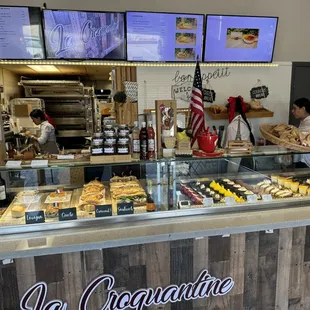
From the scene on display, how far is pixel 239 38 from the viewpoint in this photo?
12.2 feet

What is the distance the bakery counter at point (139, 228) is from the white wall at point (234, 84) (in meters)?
2.32

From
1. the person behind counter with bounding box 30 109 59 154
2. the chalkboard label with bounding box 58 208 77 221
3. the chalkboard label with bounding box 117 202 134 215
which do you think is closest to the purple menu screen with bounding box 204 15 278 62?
the person behind counter with bounding box 30 109 59 154

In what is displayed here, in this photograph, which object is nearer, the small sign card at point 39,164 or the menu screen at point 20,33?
the small sign card at point 39,164

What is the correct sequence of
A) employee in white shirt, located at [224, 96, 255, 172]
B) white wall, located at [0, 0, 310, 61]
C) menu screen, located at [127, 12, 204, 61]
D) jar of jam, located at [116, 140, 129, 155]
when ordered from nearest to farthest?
jar of jam, located at [116, 140, 129, 155] < menu screen, located at [127, 12, 204, 61] < white wall, located at [0, 0, 310, 61] < employee in white shirt, located at [224, 96, 255, 172]

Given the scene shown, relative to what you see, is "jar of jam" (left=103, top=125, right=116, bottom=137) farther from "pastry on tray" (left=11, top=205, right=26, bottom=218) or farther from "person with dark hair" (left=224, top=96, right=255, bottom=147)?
"person with dark hair" (left=224, top=96, right=255, bottom=147)

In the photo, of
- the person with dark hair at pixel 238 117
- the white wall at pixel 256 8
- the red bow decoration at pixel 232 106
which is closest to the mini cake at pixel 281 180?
the person with dark hair at pixel 238 117

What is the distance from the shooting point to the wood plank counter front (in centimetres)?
158

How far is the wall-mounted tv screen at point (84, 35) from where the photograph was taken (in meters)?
3.28

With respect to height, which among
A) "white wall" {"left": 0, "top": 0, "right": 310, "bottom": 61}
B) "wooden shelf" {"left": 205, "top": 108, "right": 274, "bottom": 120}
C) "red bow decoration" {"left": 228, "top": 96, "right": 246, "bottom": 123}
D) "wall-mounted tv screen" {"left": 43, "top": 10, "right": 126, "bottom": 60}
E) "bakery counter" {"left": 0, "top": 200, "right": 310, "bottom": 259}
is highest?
"white wall" {"left": 0, "top": 0, "right": 310, "bottom": 61}

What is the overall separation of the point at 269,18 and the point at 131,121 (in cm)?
209

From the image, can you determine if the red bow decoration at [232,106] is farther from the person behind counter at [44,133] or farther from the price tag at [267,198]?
the person behind counter at [44,133]

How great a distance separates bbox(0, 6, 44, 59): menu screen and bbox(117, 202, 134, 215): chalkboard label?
92.5 inches

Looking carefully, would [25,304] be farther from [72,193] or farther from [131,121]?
[131,121]

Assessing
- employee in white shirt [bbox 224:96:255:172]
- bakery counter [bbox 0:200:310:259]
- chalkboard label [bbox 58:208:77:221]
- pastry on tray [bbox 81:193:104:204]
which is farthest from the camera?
employee in white shirt [bbox 224:96:255:172]
